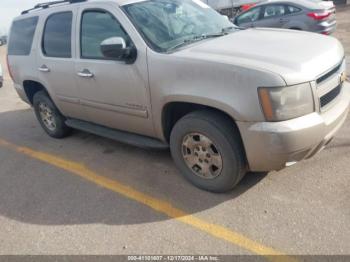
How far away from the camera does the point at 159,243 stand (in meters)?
2.94

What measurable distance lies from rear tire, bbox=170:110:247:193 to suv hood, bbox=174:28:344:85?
56 centimetres

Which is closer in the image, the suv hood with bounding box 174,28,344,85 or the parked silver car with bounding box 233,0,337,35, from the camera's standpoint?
the suv hood with bounding box 174,28,344,85

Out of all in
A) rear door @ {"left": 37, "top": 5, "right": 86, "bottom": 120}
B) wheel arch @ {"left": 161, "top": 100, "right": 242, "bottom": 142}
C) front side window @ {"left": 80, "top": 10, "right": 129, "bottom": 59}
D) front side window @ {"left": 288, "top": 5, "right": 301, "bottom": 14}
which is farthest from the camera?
front side window @ {"left": 288, "top": 5, "right": 301, "bottom": 14}

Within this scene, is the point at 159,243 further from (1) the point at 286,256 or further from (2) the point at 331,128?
(2) the point at 331,128

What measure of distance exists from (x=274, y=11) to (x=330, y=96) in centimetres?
860

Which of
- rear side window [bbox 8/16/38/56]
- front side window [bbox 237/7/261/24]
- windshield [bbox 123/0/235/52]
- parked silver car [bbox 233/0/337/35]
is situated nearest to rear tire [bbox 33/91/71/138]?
rear side window [bbox 8/16/38/56]

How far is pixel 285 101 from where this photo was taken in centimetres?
277

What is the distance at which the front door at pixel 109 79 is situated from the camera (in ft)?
12.0

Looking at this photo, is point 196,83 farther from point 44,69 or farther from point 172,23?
point 44,69

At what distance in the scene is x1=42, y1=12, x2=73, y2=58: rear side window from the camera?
176 inches

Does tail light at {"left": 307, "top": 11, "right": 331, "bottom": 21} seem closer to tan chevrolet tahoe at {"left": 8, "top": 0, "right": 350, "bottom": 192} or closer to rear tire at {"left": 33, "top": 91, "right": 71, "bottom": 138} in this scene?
tan chevrolet tahoe at {"left": 8, "top": 0, "right": 350, "bottom": 192}

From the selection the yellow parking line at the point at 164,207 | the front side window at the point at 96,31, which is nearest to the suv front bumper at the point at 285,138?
the yellow parking line at the point at 164,207

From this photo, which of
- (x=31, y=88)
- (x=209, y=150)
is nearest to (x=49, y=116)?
(x=31, y=88)

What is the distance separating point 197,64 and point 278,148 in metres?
1.02
